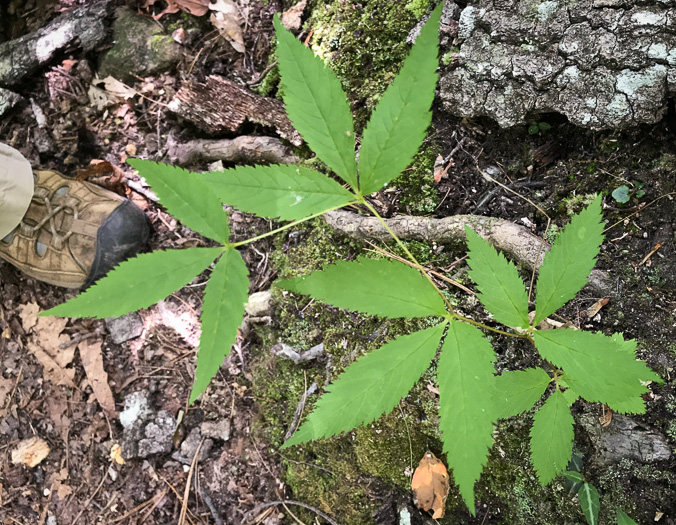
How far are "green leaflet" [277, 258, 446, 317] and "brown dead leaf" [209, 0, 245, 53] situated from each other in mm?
1938

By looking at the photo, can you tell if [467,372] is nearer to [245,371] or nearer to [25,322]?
[245,371]

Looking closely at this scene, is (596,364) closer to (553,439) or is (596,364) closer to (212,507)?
(553,439)

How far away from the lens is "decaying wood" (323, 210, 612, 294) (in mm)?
1817

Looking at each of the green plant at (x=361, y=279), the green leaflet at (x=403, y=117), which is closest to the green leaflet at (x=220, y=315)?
the green plant at (x=361, y=279)

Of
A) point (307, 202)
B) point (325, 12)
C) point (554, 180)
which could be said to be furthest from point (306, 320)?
point (325, 12)

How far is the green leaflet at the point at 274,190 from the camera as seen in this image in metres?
1.22

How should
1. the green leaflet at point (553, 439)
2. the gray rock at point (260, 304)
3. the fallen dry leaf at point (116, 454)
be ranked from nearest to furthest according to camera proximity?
the green leaflet at point (553, 439) < the gray rock at point (260, 304) < the fallen dry leaf at point (116, 454)

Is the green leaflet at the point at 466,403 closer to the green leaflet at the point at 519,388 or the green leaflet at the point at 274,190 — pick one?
the green leaflet at the point at 519,388

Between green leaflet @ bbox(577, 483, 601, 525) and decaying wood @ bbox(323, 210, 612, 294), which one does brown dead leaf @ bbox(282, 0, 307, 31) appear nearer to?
decaying wood @ bbox(323, 210, 612, 294)

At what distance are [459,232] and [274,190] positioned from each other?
1002mm

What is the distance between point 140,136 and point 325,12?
140 cm

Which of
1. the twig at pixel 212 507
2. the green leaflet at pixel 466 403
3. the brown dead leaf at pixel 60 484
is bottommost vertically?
the brown dead leaf at pixel 60 484

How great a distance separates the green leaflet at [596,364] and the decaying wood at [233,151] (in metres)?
1.55

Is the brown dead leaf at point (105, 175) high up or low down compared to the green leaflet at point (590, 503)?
up
